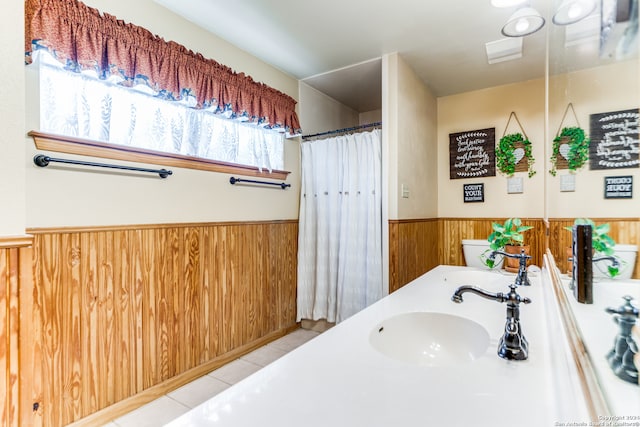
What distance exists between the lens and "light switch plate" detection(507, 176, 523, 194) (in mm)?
3111

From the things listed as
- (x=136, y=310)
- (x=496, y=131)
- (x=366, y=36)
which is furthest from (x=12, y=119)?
(x=496, y=131)

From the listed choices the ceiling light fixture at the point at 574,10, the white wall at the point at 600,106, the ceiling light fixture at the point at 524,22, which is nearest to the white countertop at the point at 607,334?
the white wall at the point at 600,106

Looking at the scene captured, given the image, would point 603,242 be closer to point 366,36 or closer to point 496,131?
point 366,36

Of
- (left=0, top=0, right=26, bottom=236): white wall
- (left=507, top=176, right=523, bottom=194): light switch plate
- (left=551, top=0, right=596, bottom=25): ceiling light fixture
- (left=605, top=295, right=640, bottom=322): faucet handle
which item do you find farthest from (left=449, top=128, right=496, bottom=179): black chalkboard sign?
(left=0, top=0, right=26, bottom=236): white wall

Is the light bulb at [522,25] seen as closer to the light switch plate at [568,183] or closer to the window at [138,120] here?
the light switch plate at [568,183]

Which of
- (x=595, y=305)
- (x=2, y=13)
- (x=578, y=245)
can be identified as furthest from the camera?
(x=2, y=13)

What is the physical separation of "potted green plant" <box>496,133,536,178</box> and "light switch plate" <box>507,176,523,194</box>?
6 cm

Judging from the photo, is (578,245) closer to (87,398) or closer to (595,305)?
(595,305)

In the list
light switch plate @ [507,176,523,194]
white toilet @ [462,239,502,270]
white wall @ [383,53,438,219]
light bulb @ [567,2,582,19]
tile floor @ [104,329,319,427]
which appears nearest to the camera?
light bulb @ [567,2,582,19]

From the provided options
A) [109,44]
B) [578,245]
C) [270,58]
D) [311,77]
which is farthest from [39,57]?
[578,245]

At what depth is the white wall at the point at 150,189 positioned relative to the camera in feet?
4.77

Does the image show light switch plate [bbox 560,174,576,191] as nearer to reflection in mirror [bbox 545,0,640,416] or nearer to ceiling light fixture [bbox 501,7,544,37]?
reflection in mirror [bbox 545,0,640,416]

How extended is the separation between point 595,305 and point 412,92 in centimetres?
261

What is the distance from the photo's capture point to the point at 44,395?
4.71ft
